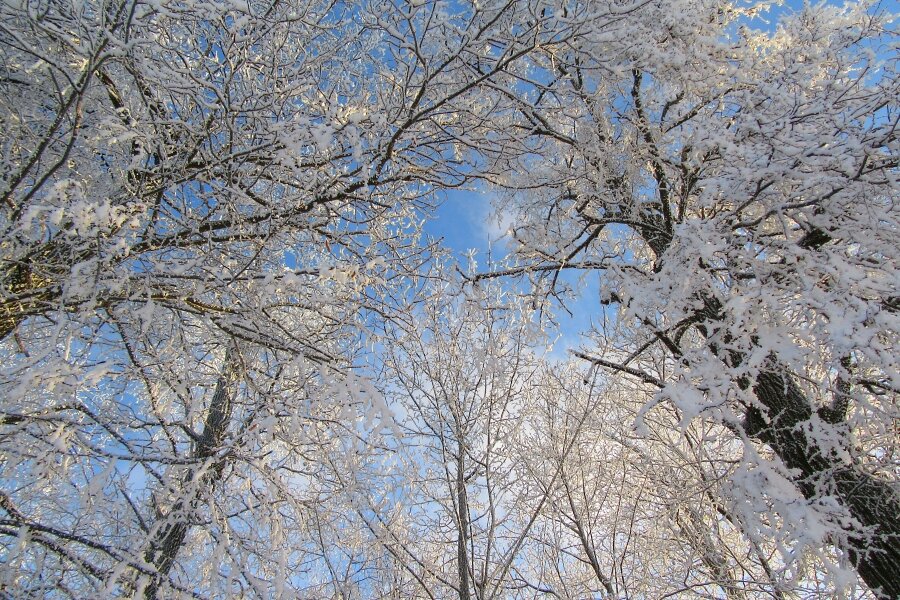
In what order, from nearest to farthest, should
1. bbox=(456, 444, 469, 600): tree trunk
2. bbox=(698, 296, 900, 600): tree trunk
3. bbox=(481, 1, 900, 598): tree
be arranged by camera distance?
bbox=(481, 1, 900, 598): tree < bbox=(698, 296, 900, 600): tree trunk < bbox=(456, 444, 469, 600): tree trunk

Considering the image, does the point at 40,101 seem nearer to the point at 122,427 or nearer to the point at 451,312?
the point at 122,427

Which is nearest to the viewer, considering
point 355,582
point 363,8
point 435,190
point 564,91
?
point 363,8

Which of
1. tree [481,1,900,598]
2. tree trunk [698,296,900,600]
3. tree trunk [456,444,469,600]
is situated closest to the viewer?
tree [481,1,900,598]

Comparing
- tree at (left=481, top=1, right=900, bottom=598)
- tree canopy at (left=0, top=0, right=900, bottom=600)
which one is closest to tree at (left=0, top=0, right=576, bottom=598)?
tree canopy at (left=0, top=0, right=900, bottom=600)

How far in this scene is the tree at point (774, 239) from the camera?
2.23 metres

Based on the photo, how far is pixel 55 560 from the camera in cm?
283

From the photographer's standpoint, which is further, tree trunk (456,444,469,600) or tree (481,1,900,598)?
tree trunk (456,444,469,600)

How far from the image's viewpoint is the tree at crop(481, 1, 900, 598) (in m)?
Result: 2.23

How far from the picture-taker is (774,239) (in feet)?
10.8

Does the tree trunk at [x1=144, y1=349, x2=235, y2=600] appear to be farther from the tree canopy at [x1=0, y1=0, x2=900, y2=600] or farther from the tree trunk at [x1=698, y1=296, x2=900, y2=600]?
the tree trunk at [x1=698, y1=296, x2=900, y2=600]

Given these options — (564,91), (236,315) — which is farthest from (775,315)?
(236,315)

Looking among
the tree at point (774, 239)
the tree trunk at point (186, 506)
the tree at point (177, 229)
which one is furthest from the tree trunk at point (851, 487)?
the tree trunk at point (186, 506)

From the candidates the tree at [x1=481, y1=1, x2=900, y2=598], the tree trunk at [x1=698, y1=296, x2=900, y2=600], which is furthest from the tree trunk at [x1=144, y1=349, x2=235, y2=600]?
the tree trunk at [x1=698, y1=296, x2=900, y2=600]

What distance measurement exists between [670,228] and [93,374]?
435cm
